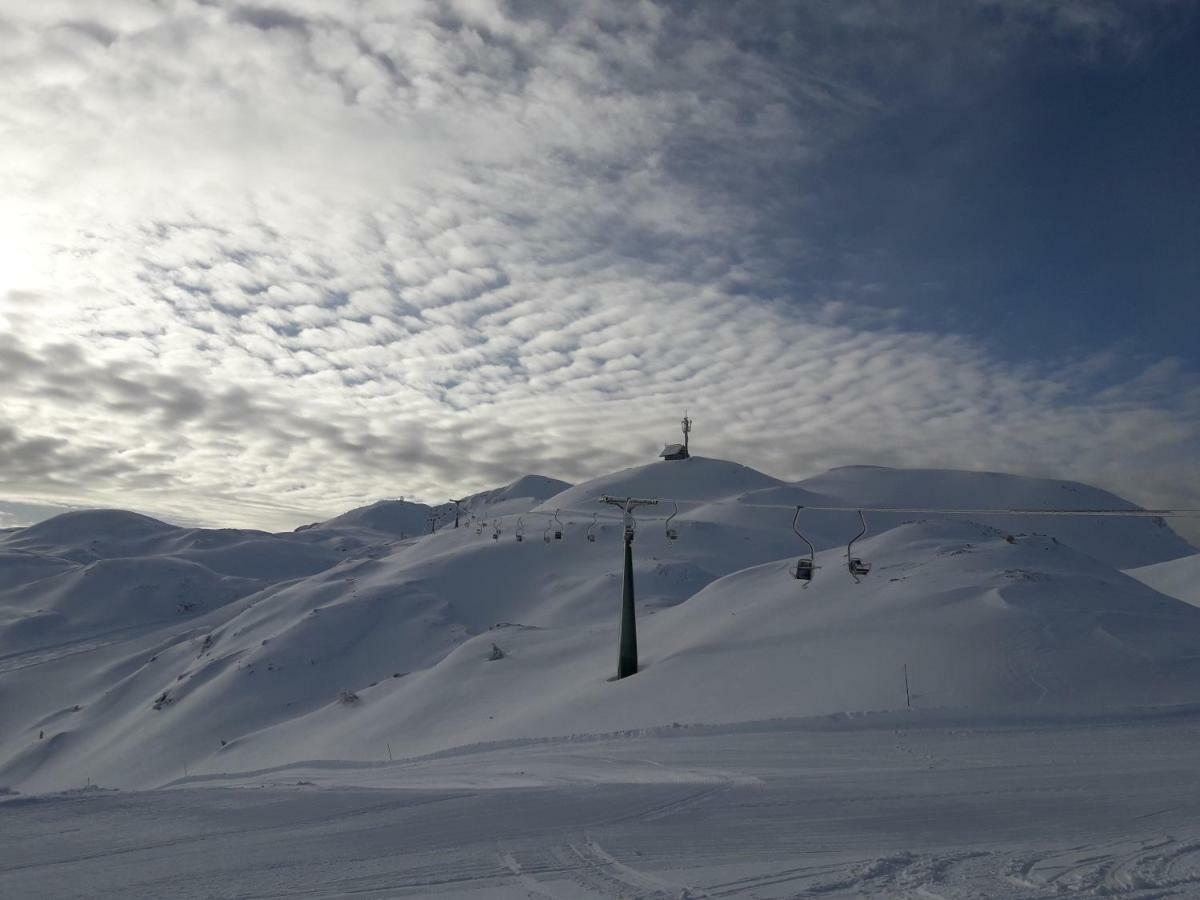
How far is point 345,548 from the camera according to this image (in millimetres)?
143875

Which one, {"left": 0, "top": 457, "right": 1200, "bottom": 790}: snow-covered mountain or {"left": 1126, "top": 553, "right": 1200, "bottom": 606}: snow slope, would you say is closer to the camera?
{"left": 0, "top": 457, "right": 1200, "bottom": 790}: snow-covered mountain

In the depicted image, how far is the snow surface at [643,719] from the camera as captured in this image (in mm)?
7957

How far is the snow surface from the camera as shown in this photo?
7957 millimetres

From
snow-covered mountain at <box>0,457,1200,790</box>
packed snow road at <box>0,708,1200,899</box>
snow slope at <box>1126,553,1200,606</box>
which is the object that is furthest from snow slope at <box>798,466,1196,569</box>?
packed snow road at <box>0,708,1200,899</box>

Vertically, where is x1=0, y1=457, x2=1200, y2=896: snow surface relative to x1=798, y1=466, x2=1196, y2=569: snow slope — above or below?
below

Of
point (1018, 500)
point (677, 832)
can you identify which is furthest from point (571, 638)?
point (1018, 500)

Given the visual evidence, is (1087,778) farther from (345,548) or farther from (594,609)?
(345,548)

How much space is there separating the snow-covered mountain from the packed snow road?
540 cm

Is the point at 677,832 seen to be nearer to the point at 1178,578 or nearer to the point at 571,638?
the point at 571,638

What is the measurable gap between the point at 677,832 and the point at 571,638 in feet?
79.6

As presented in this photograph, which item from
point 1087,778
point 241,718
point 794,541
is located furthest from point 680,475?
point 1087,778

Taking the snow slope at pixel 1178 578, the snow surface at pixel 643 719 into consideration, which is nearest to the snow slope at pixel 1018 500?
the snow slope at pixel 1178 578

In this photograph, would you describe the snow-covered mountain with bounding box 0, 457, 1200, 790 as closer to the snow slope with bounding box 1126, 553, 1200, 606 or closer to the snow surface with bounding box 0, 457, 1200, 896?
the snow surface with bounding box 0, 457, 1200, 896

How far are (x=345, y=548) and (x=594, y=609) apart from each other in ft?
353
